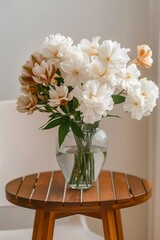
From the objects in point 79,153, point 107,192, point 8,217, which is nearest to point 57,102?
point 79,153

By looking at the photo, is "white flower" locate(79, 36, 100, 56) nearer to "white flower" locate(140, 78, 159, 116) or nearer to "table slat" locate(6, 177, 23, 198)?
"white flower" locate(140, 78, 159, 116)

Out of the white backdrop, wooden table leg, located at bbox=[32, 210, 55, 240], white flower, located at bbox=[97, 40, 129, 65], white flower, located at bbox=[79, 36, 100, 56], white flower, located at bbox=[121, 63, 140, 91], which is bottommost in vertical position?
wooden table leg, located at bbox=[32, 210, 55, 240]

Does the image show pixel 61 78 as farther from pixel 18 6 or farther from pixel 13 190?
pixel 18 6

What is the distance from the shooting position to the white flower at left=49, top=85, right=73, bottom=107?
1230 millimetres

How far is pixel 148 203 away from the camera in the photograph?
6.53 feet

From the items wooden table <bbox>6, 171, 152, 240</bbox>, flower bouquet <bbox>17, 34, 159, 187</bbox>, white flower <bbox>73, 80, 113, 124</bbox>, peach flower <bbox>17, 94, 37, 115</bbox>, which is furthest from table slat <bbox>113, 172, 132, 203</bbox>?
peach flower <bbox>17, 94, 37, 115</bbox>

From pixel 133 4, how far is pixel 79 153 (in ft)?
2.75

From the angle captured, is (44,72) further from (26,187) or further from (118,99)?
(26,187)

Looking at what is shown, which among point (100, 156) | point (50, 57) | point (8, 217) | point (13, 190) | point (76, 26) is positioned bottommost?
point (8, 217)

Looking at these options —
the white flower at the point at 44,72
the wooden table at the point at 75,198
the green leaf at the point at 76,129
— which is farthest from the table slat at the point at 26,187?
the white flower at the point at 44,72

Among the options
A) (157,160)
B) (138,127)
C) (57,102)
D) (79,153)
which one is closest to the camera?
(57,102)

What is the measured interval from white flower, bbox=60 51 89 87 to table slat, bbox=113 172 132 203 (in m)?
0.34

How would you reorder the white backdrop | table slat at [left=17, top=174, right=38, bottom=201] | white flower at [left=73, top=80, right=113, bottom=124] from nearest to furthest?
A: white flower at [left=73, top=80, right=113, bottom=124] < table slat at [left=17, top=174, right=38, bottom=201] < the white backdrop

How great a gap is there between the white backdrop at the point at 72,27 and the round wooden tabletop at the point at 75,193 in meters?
0.45
